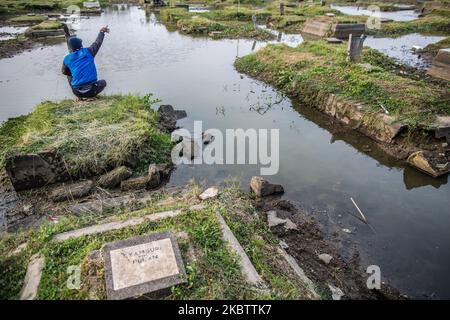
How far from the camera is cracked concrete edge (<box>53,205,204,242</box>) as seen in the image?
4336 millimetres

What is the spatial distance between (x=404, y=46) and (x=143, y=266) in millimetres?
18520

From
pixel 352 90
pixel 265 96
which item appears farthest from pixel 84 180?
pixel 352 90

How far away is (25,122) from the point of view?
758 cm

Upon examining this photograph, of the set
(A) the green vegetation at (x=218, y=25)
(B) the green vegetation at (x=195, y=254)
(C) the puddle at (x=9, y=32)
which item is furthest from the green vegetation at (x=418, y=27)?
(C) the puddle at (x=9, y=32)

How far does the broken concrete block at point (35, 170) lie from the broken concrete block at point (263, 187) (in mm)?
3619

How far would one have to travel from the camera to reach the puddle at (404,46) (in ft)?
45.6

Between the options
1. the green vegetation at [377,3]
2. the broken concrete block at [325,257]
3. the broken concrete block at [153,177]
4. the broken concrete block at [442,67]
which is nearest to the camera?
the broken concrete block at [325,257]

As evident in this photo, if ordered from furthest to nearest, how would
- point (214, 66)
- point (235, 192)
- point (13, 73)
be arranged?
point (214, 66)
point (13, 73)
point (235, 192)

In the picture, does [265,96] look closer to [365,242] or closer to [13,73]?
[365,242]

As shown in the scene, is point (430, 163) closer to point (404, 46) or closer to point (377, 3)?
point (404, 46)

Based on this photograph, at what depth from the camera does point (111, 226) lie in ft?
14.9

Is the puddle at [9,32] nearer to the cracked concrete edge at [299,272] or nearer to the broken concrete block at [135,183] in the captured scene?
the broken concrete block at [135,183]

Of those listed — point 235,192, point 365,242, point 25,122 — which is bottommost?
point 365,242

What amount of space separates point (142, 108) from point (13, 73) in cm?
779
